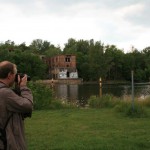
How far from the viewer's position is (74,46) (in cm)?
11519

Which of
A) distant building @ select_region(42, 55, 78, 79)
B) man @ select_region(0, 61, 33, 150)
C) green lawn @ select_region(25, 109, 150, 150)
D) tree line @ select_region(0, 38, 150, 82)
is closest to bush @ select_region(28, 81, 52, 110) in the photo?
green lawn @ select_region(25, 109, 150, 150)

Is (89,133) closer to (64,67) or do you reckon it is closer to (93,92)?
(93,92)

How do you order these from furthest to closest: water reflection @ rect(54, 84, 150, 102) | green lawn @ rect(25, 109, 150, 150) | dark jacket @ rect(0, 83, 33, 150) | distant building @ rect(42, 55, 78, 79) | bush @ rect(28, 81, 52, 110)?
distant building @ rect(42, 55, 78, 79) → water reflection @ rect(54, 84, 150, 102) → bush @ rect(28, 81, 52, 110) → green lawn @ rect(25, 109, 150, 150) → dark jacket @ rect(0, 83, 33, 150)

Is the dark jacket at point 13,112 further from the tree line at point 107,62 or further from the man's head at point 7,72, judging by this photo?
the tree line at point 107,62

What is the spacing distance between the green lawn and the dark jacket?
3431 millimetres

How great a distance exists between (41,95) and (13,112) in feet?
40.4

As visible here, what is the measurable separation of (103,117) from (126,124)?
67.6 inches

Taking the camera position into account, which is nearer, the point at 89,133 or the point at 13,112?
the point at 13,112

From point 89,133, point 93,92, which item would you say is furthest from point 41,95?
point 93,92

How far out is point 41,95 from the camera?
15.9 metres

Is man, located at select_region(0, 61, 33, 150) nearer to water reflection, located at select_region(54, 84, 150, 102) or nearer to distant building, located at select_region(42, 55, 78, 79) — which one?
water reflection, located at select_region(54, 84, 150, 102)

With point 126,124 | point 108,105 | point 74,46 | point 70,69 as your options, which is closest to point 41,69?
point 70,69

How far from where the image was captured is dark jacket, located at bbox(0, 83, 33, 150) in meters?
3.61

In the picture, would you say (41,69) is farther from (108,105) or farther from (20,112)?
(20,112)
